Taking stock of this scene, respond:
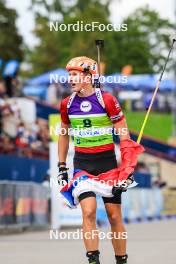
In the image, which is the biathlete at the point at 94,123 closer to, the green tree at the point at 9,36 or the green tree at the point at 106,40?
the green tree at the point at 106,40

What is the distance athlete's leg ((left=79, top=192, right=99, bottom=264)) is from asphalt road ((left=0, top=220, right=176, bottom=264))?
7.09 ft

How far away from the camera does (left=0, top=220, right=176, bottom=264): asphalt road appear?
12.1 metres

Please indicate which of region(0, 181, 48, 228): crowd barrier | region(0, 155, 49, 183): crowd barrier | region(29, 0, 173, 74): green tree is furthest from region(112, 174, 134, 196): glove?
region(29, 0, 173, 74): green tree

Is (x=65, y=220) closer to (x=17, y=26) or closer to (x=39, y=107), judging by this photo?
(x=39, y=107)

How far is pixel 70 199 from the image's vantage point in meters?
9.95

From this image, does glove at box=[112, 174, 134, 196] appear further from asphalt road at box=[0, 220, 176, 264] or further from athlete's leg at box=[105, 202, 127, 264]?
asphalt road at box=[0, 220, 176, 264]

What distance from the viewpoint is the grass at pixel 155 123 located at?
198 ft

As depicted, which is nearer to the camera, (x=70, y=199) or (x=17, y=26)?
(x=70, y=199)

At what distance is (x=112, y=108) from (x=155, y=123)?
54.4 meters

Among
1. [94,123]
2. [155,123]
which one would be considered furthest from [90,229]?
[155,123]

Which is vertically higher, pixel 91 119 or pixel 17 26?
pixel 17 26

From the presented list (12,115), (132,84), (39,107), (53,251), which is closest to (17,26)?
(132,84)

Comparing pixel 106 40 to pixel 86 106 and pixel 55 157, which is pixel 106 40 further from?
pixel 86 106

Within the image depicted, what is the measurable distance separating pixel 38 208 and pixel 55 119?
7.40 feet
